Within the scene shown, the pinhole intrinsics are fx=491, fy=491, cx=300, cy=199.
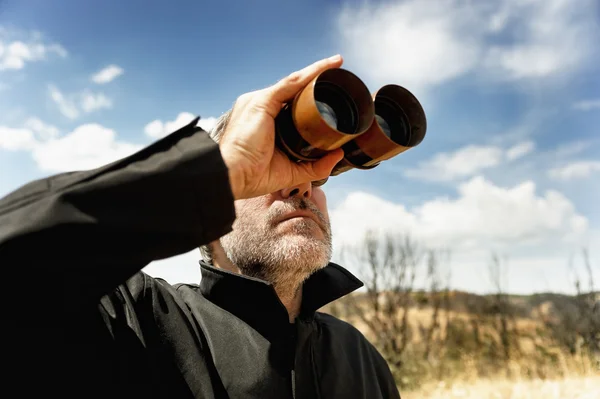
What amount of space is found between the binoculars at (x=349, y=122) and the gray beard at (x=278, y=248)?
1.08ft

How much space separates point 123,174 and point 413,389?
10480 mm

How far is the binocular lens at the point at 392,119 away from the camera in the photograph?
1700 millimetres

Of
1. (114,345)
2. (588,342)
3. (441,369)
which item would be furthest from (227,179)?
(588,342)

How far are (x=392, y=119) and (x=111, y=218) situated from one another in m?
1.05

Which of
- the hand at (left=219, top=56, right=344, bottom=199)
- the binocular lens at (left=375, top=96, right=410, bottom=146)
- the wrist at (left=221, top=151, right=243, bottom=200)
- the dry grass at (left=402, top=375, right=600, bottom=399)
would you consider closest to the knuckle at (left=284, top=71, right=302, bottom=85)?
the hand at (left=219, top=56, right=344, bottom=199)

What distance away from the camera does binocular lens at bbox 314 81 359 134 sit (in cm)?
157

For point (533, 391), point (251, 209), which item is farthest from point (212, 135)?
point (533, 391)

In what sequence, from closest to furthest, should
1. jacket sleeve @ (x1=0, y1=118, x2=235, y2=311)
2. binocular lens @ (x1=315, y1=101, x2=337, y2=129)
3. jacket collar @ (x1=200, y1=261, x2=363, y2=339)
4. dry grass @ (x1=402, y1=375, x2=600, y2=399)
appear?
jacket sleeve @ (x1=0, y1=118, x2=235, y2=311) → binocular lens @ (x1=315, y1=101, x2=337, y2=129) → jacket collar @ (x1=200, y1=261, x2=363, y2=339) → dry grass @ (x1=402, y1=375, x2=600, y2=399)

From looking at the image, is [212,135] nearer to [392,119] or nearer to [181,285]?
[181,285]

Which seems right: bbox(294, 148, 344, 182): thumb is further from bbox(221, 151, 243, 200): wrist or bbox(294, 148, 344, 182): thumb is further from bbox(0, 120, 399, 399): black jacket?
bbox(0, 120, 399, 399): black jacket

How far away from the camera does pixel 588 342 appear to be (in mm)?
12641

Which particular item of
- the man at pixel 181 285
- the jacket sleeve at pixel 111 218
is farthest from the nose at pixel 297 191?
the jacket sleeve at pixel 111 218

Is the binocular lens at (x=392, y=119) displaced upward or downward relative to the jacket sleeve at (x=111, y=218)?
upward

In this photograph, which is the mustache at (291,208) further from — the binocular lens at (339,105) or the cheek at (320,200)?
the binocular lens at (339,105)
